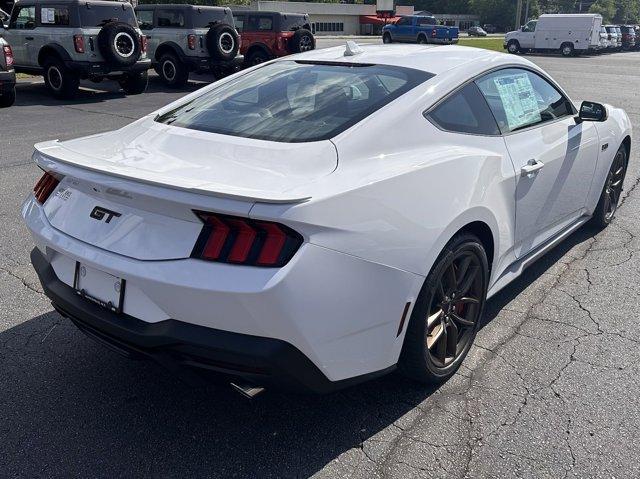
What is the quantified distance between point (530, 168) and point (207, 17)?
13.7 meters

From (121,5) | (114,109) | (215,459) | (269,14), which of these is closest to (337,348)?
(215,459)

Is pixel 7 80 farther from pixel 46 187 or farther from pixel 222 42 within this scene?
pixel 46 187

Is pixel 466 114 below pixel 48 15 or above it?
below

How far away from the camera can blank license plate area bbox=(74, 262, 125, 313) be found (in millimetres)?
2469

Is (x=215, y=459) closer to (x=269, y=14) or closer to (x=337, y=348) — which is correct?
(x=337, y=348)

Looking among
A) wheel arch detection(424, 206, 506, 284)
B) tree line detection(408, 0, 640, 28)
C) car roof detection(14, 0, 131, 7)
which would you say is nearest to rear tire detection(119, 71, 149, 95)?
car roof detection(14, 0, 131, 7)

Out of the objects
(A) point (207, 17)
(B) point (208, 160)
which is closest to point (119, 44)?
(A) point (207, 17)

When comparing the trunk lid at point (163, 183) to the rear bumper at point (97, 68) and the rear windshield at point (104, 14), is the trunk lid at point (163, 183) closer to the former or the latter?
the rear bumper at point (97, 68)

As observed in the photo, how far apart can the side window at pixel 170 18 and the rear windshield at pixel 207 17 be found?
344mm

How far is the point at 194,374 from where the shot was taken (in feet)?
7.90

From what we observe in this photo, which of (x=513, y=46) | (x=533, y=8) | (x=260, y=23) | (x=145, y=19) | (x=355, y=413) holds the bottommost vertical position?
(x=513, y=46)

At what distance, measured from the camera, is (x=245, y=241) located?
2236 mm

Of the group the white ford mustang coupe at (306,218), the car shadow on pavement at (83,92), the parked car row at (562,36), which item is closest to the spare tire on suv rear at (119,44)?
the car shadow on pavement at (83,92)

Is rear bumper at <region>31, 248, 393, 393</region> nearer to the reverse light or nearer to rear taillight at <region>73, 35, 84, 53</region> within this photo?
the reverse light
